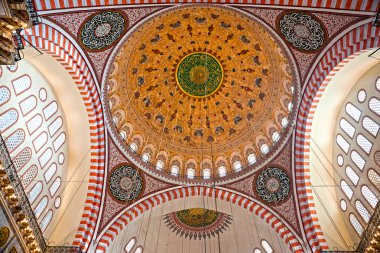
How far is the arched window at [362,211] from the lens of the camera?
26.6 ft

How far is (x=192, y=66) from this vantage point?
12.6m

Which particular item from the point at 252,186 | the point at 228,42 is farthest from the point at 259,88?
the point at 252,186

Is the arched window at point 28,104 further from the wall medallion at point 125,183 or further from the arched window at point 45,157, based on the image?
the wall medallion at point 125,183

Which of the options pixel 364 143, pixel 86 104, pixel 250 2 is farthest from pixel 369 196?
pixel 86 104

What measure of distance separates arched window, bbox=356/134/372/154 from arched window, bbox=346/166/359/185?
2.93 ft

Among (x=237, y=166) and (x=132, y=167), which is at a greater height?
(x=237, y=166)

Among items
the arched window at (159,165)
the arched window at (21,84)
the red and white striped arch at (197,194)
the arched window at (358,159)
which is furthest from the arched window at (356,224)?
the arched window at (21,84)

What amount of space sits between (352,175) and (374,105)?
2.29 metres

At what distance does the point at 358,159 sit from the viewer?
862cm

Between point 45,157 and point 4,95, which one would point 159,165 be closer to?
point 45,157

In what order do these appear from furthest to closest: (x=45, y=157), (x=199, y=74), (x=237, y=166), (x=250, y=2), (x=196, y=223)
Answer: (x=196, y=223)
(x=199, y=74)
(x=237, y=166)
(x=45, y=157)
(x=250, y=2)

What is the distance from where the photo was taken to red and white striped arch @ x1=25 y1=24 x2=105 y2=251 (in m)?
7.23

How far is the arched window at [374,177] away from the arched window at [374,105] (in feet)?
5.29

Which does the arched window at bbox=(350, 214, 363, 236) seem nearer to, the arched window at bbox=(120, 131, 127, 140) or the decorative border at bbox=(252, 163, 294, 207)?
the decorative border at bbox=(252, 163, 294, 207)
